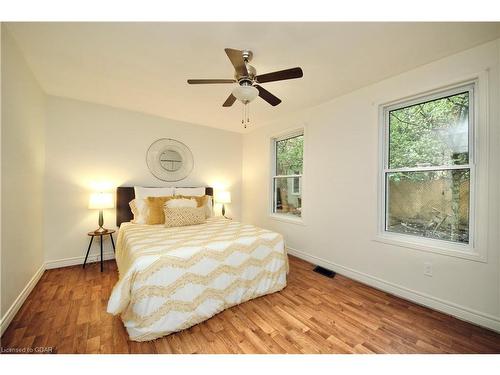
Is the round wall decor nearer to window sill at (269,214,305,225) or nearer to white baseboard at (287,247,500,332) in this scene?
window sill at (269,214,305,225)

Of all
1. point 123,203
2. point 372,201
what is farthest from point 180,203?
point 372,201

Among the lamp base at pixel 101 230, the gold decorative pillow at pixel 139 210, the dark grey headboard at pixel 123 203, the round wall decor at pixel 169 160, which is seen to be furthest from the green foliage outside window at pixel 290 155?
the lamp base at pixel 101 230

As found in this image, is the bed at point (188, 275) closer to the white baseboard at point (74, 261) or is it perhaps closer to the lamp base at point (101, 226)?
the lamp base at point (101, 226)

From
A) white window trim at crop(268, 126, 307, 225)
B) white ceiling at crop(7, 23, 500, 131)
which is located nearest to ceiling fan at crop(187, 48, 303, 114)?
white ceiling at crop(7, 23, 500, 131)

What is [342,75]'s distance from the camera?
2.26 metres

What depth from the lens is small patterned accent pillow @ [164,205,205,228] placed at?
2.72 meters

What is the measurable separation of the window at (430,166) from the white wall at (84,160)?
283 centimetres

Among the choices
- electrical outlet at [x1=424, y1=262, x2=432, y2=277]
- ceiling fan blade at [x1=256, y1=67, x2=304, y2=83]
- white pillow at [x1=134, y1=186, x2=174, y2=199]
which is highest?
ceiling fan blade at [x1=256, y1=67, x2=304, y2=83]

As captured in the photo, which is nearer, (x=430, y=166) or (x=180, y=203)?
(x=430, y=166)

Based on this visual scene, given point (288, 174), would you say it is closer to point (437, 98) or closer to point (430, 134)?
point (430, 134)

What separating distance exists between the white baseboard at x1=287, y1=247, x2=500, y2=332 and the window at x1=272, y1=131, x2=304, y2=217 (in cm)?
108

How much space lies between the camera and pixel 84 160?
3055mm

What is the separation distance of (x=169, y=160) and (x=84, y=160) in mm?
1220
